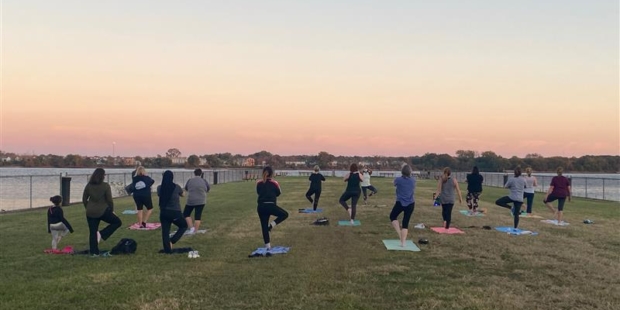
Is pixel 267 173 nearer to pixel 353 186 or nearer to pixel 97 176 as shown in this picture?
pixel 97 176

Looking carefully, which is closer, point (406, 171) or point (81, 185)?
point (406, 171)

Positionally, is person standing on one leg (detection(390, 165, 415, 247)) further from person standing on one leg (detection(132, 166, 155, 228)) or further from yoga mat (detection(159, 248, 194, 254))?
person standing on one leg (detection(132, 166, 155, 228))

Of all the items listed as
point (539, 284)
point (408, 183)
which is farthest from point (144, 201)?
point (539, 284)

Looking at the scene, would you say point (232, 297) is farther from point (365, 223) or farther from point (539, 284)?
point (365, 223)

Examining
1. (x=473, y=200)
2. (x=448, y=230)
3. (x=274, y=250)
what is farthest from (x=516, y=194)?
(x=274, y=250)

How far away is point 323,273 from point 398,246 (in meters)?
3.50

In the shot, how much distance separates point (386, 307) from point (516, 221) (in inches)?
394

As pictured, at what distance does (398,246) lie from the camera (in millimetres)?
11734

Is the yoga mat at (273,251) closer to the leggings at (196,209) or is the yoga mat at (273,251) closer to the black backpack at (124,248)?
the black backpack at (124,248)

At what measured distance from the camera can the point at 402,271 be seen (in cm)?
902

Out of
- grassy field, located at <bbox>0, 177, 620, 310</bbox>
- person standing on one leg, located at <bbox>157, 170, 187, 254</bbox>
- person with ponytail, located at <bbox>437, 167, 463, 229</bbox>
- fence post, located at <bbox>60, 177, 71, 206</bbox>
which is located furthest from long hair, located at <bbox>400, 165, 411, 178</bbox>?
fence post, located at <bbox>60, 177, 71, 206</bbox>

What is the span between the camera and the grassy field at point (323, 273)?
22.9ft

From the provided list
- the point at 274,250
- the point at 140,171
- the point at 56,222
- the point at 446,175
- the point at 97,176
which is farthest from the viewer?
the point at 140,171

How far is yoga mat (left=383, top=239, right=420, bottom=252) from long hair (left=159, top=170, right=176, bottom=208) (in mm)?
5229
